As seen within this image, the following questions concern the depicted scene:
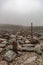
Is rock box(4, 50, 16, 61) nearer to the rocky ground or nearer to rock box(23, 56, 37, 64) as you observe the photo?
the rocky ground

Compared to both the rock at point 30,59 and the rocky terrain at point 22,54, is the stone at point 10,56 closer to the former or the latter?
the rocky terrain at point 22,54

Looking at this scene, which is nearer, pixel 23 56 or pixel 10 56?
pixel 10 56

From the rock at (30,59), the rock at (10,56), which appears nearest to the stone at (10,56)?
the rock at (10,56)

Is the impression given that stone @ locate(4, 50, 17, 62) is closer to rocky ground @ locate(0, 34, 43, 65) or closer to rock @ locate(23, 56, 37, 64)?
rocky ground @ locate(0, 34, 43, 65)

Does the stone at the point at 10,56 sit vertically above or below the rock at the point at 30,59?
above

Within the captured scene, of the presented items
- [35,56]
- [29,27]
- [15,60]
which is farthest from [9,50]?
[29,27]

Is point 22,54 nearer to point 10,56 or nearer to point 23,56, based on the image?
point 23,56

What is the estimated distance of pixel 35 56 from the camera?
7.38 ft

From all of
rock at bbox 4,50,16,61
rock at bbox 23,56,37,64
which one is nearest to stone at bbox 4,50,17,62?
rock at bbox 4,50,16,61

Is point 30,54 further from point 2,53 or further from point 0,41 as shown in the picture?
point 0,41

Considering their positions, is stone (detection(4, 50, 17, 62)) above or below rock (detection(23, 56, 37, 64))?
above

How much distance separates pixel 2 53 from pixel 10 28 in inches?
53.6

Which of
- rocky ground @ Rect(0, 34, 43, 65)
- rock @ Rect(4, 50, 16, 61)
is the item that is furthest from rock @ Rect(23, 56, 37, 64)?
rock @ Rect(4, 50, 16, 61)

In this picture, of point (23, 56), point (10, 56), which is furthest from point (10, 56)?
point (23, 56)
